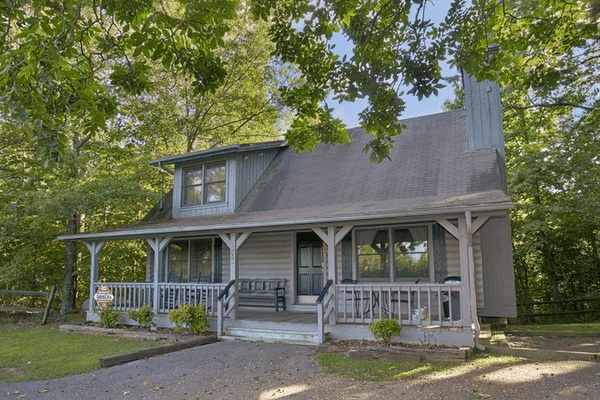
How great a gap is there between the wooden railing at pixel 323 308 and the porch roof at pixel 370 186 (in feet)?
4.73

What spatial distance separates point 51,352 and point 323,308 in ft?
18.8

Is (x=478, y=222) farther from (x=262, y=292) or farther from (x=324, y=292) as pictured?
(x=262, y=292)

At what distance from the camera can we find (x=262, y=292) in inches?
500

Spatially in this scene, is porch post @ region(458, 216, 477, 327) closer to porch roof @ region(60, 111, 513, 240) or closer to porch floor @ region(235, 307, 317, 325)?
porch roof @ region(60, 111, 513, 240)

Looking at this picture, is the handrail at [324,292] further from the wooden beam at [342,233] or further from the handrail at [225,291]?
the handrail at [225,291]

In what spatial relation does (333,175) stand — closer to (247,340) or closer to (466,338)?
(247,340)

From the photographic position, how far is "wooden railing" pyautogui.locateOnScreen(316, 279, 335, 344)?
9.05m

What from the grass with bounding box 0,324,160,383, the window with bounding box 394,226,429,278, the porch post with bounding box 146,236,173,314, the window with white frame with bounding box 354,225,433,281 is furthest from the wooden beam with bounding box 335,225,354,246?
the porch post with bounding box 146,236,173,314

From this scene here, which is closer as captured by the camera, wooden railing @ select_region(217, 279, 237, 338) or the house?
the house

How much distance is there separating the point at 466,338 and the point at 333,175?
610 centimetres

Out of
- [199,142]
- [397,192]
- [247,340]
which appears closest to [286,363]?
[247,340]

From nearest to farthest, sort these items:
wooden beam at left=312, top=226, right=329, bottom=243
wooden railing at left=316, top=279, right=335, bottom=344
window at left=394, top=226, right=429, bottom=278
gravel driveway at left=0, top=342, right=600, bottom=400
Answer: gravel driveway at left=0, top=342, right=600, bottom=400, wooden railing at left=316, top=279, right=335, bottom=344, wooden beam at left=312, top=226, right=329, bottom=243, window at left=394, top=226, right=429, bottom=278

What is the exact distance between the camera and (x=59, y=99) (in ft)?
16.4

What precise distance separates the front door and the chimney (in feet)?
15.8
